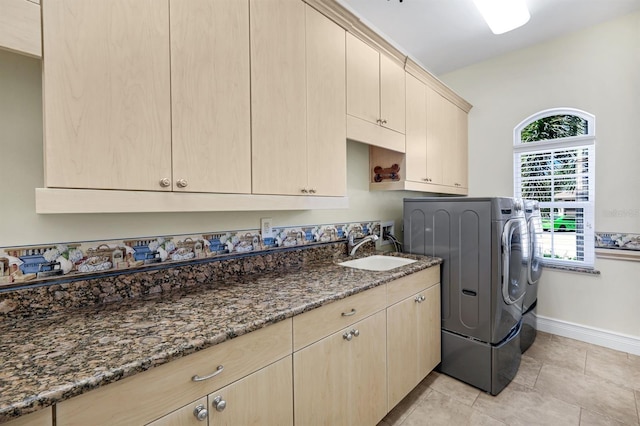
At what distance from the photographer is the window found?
9.04 feet

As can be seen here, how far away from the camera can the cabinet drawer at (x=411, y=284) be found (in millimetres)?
1759

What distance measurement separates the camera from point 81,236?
1216 millimetres

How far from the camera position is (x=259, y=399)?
107 centimetres

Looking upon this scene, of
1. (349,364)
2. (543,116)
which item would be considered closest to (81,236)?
(349,364)

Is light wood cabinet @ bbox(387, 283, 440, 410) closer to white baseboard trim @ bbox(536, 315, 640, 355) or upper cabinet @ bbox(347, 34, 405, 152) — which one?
upper cabinet @ bbox(347, 34, 405, 152)

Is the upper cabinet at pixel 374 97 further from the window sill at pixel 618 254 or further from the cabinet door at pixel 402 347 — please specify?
the window sill at pixel 618 254

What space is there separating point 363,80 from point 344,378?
5.89 ft

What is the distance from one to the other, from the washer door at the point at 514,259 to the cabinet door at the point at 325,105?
1.20m

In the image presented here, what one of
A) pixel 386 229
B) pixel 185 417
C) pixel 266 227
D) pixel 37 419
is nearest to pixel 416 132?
pixel 386 229

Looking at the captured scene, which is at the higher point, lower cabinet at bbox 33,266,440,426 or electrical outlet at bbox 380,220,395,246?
electrical outlet at bbox 380,220,395,246

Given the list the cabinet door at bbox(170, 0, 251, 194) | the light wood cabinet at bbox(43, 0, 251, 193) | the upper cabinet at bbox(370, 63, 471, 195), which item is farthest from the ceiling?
Result: the light wood cabinet at bbox(43, 0, 251, 193)

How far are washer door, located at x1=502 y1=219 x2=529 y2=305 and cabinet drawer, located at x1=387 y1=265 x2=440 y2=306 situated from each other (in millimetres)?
445

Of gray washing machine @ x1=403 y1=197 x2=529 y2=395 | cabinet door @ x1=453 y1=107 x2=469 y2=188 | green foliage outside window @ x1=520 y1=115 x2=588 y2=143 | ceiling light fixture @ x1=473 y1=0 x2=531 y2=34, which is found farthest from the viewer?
cabinet door @ x1=453 y1=107 x2=469 y2=188

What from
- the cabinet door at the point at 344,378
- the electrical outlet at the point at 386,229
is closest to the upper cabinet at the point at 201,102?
the cabinet door at the point at 344,378
